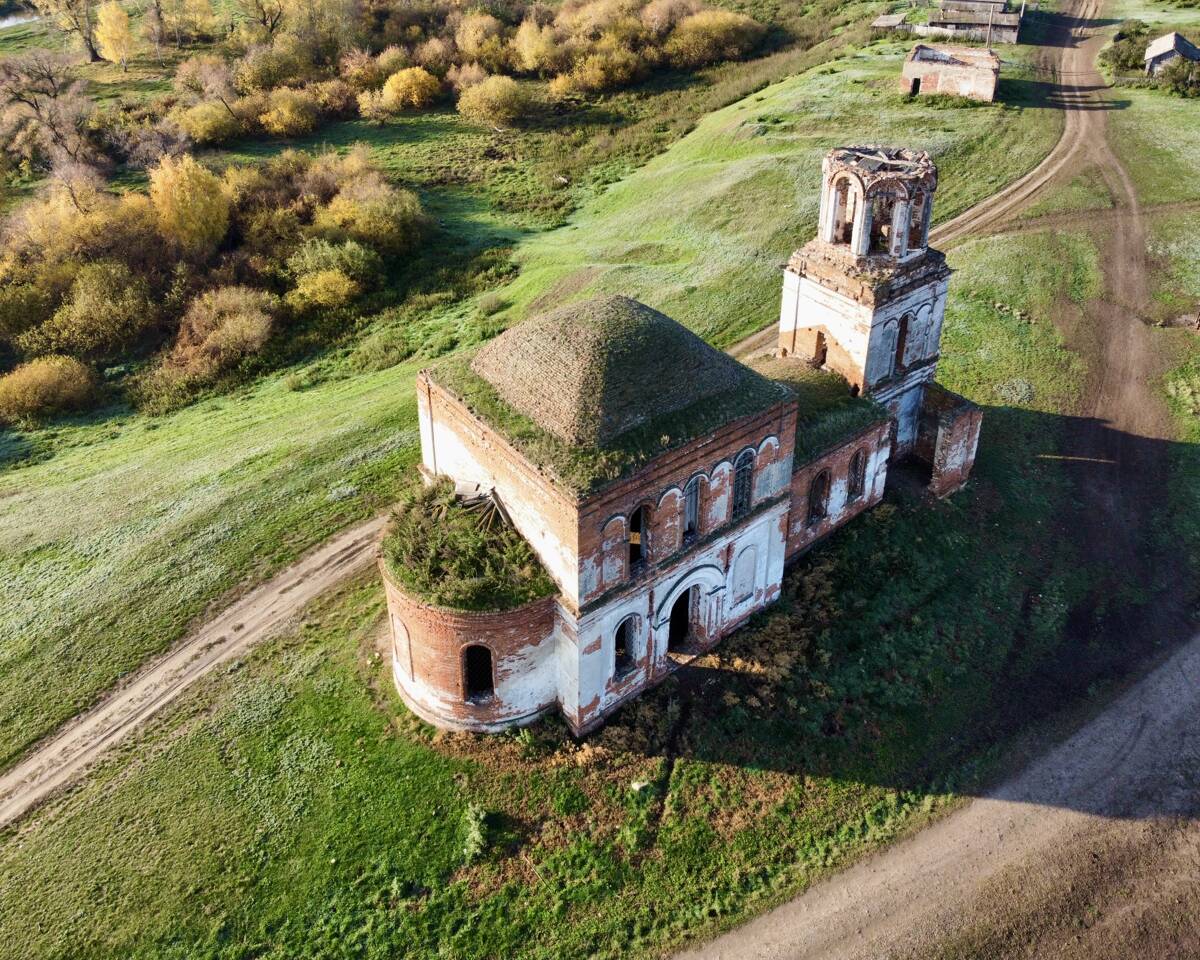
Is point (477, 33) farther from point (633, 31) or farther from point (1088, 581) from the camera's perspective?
point (1088, 581)

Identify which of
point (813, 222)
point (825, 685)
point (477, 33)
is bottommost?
point (825, 685)

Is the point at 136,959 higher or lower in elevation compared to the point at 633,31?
lower

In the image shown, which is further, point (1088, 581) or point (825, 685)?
point (1088, 581)

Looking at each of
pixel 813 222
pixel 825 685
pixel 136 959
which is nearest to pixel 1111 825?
pixel 825 685

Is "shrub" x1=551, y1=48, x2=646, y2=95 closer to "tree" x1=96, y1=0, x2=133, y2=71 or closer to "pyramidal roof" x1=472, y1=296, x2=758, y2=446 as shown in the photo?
"tree" x1=96, y1=0, x2=133, y2=71

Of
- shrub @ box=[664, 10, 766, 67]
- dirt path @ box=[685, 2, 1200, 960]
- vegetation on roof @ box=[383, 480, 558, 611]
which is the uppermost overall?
shrub @ box=[664, 10, 766, 67]

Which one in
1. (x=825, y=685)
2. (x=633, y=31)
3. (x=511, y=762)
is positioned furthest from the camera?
(x=633, y=31)

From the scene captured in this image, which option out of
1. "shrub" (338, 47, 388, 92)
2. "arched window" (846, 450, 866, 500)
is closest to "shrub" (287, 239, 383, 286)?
"arched window" (846, 450, 866, 500)

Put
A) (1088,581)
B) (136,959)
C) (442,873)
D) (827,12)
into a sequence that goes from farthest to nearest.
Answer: (827,12) → (1088,581) → (442,873) → (136,959)
